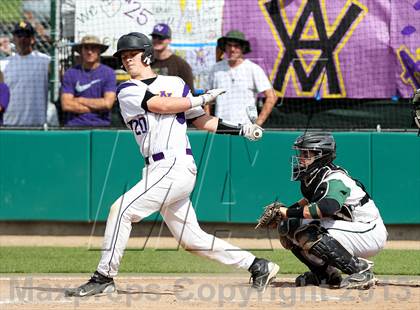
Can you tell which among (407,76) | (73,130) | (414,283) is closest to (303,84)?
(407,76)

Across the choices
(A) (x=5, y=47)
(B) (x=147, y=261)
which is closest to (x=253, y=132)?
(B) (x=147, y=261)

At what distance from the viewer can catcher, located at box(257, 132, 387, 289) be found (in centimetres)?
745

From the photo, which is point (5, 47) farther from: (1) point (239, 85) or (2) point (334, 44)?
(2) point (334, 44)

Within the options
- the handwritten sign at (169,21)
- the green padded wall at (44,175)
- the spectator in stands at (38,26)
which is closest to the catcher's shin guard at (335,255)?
the green padded wall at (44,175)

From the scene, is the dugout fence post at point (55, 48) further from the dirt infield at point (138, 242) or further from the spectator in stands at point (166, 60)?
the dirt infield at point (138, 242)

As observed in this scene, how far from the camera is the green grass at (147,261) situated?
904cm

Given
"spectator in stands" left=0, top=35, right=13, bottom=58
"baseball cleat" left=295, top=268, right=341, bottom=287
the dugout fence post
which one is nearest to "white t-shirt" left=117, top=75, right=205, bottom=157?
"baseball cleat" left=295, top=268, right=341, bottom=287

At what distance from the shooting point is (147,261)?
9.75 metres

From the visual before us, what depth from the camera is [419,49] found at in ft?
36.9

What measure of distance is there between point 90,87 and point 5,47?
5.13 ft

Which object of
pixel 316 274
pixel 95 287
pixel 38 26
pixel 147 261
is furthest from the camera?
pixel 38 26

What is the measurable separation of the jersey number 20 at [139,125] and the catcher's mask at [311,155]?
1.30 m

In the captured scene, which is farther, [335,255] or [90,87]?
[90,87]

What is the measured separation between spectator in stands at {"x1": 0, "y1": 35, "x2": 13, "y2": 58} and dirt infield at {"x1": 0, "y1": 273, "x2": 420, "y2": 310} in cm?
444
